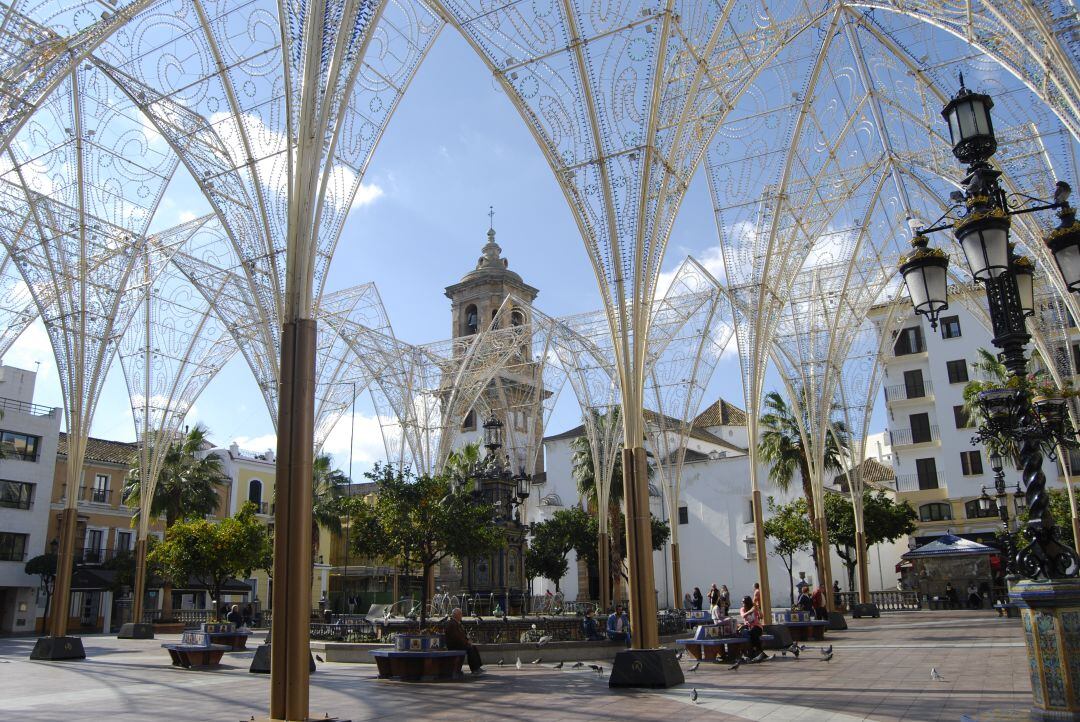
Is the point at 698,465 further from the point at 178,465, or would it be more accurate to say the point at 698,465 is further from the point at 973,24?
the point at 973,24

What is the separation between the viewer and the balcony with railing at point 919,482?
42844mm

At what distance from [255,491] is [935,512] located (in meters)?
37.9

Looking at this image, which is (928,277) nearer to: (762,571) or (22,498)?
(762,571)

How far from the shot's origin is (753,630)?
16062 millimetres

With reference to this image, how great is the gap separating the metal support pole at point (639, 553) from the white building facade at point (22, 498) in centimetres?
3240

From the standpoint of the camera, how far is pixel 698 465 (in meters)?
52.5

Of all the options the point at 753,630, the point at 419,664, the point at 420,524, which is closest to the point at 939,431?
the point at 753,630

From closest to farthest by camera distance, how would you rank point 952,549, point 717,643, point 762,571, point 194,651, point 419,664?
point 419,664 → point 717,643 → point 194,651 → point 762,571 → point 952,549

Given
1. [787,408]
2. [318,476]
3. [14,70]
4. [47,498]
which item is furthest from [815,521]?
[47,498]

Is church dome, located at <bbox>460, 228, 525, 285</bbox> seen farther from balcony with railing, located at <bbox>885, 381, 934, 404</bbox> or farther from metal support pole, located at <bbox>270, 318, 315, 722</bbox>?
metal support pole, located at <bbox>270, 318, 315, 722</bbox>

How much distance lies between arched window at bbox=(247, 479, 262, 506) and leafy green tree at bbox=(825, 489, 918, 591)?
1270 inches

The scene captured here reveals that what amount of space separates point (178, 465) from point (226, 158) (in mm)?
24855

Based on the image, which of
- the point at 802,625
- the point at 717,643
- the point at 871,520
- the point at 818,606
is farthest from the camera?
the point at 871,520

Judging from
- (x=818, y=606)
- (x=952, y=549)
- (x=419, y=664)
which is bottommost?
(x=419, y=664)
